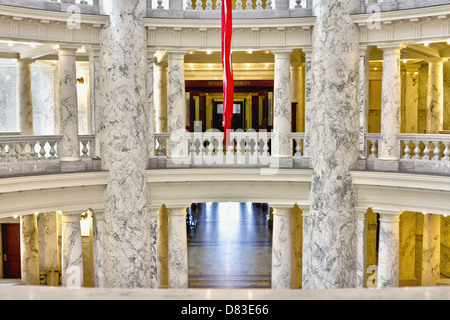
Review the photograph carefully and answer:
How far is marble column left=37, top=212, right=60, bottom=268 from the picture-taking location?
18359mm

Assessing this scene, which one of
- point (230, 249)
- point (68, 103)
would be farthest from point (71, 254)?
point (230, 249)

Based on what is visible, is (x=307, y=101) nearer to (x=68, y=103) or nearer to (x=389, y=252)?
(x=389, y=252)

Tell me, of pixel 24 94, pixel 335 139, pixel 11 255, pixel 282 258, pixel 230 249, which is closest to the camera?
→ pixel 335 139

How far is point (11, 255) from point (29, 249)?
2447 mm

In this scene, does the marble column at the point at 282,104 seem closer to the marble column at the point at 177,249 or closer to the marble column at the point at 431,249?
the marble column at the point at 177,249

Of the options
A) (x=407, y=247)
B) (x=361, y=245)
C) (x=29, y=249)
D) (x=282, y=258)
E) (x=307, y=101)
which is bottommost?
(x=407, y=247)

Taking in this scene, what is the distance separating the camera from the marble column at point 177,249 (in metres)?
13.6

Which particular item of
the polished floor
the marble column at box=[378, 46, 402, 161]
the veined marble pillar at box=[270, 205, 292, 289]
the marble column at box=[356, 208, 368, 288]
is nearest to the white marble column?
the marble column at box=[356, 208, 368, 288]

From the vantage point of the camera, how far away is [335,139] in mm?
12695

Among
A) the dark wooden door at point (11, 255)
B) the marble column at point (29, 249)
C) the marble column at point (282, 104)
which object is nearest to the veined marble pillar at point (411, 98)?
the marble column at point (282, 104)
